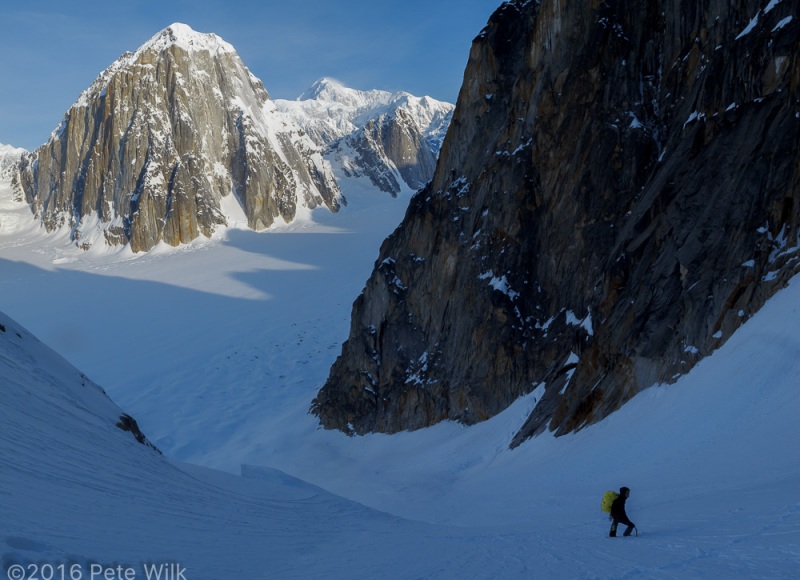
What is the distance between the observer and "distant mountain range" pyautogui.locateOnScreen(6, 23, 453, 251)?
335ft

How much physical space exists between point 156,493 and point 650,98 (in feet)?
67.4

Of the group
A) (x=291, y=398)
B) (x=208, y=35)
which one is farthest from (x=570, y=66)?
(x=208, y=35)

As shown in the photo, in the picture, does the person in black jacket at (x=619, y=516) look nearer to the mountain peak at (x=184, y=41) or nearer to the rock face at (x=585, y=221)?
the rock face at (x=585, y=221)

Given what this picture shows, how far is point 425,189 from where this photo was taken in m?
35.2

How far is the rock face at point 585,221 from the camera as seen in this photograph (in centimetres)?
1652

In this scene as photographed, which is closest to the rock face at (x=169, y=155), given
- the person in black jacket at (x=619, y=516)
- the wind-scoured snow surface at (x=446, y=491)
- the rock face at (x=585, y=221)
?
the rock face at (x=585, y=221)

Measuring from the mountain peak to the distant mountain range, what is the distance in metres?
0.22

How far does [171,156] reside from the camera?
10444 cm

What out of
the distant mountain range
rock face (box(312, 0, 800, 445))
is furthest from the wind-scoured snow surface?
the distant mountain range

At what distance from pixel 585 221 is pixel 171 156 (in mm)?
90844

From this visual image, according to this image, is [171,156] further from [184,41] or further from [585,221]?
[585,221]

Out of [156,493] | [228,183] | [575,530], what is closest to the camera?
[575,530]

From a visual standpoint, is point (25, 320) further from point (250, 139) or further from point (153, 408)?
point (250, 139)

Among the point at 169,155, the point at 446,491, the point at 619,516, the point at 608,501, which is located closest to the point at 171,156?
the point at 169,155
